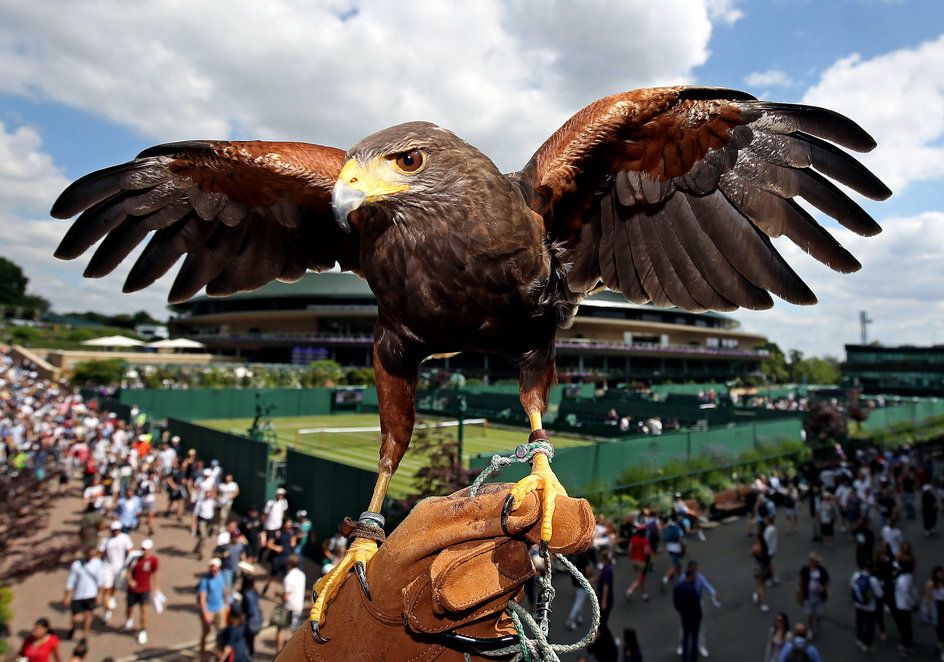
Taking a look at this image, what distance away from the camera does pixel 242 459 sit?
1241cm

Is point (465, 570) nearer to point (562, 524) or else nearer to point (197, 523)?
point (562, 524)

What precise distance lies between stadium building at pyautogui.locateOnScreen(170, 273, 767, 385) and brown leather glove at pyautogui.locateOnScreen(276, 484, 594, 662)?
145 feet

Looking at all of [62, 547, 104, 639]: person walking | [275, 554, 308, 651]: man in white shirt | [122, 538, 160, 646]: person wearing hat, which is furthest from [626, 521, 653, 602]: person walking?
[62, 547, 104, 639]: person walking

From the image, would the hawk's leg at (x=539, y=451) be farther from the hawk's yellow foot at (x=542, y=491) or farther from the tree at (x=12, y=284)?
the tree at (x=12, y=284)

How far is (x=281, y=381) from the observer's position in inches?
1271

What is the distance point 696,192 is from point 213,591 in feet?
22.7

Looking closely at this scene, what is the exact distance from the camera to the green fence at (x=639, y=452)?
34.1 feet

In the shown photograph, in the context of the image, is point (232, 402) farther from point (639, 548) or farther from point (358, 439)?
point (639, 548)

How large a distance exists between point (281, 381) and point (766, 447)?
25.3m

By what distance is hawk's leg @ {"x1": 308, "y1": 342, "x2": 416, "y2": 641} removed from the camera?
215cm

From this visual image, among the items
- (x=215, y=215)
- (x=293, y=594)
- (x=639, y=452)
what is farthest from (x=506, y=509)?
(x=639, y=452)

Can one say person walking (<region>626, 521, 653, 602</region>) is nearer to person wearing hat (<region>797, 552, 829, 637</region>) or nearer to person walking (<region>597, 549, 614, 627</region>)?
person walking (<region>597, 549, 614, 627</region>)

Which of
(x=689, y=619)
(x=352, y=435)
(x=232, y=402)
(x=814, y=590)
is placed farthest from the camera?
(x=232, y=402)

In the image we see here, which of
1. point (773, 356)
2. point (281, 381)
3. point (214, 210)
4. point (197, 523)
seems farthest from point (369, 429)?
point (773, 356)
